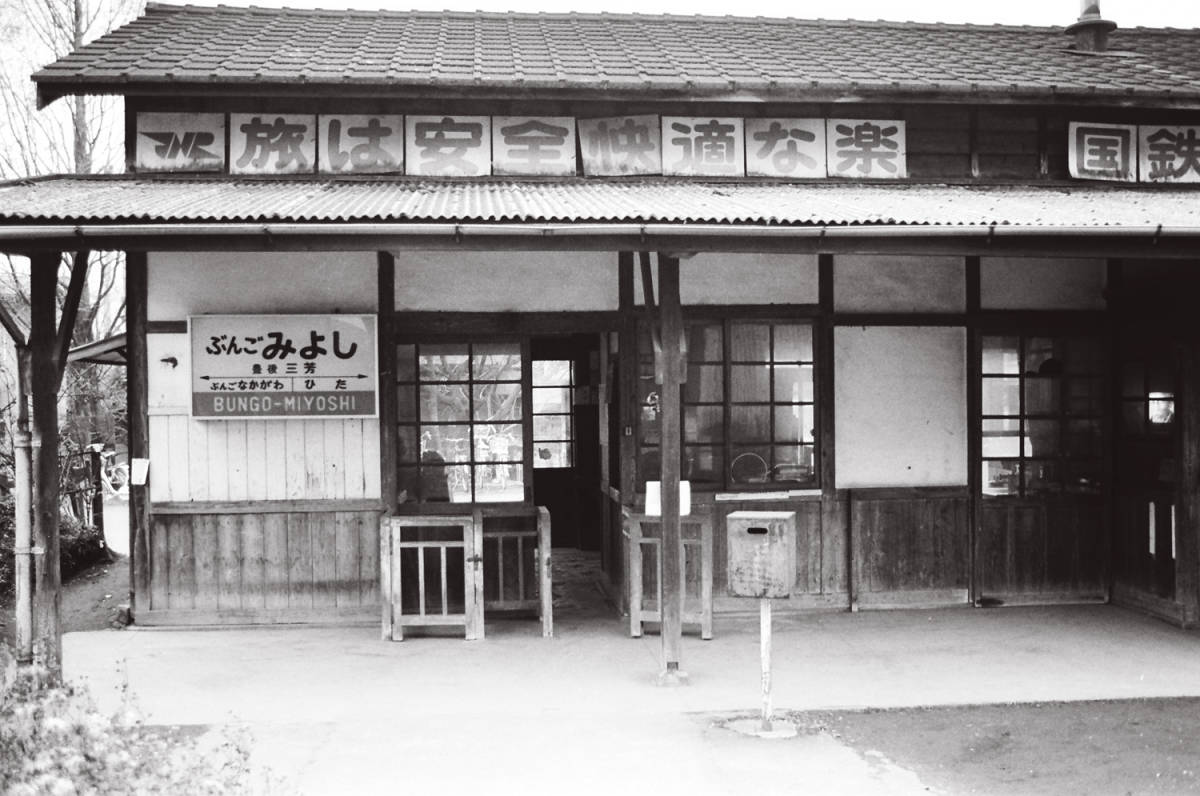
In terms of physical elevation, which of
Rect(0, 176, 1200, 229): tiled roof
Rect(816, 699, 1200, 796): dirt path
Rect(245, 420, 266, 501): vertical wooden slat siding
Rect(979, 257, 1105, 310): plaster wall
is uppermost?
Rect(0, 176, 1200, 229): tiled roof

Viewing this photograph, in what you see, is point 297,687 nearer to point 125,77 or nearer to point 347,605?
point 347,605

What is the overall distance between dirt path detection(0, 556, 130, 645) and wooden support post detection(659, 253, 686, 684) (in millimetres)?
4491

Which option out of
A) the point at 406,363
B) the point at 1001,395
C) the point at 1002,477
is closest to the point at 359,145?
the point at 406,363

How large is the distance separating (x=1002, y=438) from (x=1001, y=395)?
363mm

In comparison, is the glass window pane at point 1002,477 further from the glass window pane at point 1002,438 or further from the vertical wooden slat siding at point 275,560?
the vertical wooden slat siding at point 275,560

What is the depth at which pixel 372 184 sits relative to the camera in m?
8.27

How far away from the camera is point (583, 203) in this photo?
7.07 metres

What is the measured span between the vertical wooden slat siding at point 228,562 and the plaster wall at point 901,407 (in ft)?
16.0

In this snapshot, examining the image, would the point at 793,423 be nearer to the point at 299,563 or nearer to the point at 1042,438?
the point at 1042,438

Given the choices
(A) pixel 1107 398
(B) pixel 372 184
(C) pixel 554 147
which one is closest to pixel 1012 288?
(A) pixel 1107 398

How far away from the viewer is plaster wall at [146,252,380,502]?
8.28m

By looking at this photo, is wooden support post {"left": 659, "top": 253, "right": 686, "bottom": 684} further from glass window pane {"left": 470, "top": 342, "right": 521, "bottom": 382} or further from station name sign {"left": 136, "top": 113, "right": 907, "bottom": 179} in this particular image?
station name sign {"left": 136, "top": 113, "right": 907, "bottom": 179}

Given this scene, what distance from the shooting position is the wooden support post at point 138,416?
827cm

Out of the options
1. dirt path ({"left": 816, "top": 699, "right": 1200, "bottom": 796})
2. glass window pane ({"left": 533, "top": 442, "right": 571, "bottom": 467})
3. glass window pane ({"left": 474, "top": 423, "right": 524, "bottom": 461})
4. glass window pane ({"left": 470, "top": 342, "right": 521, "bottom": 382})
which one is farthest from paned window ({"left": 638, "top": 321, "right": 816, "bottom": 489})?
glass window pane ({"left": 533, "top": 442, "right": 571, "bottom": 467})
